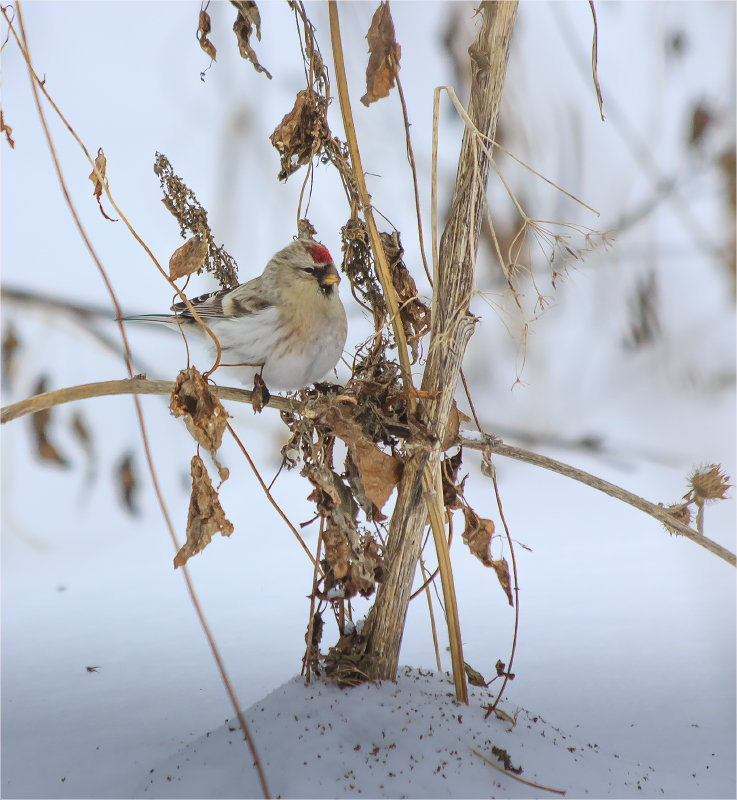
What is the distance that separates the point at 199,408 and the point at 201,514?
0.10m

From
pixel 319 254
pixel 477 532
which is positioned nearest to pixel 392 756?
pixel 477 532

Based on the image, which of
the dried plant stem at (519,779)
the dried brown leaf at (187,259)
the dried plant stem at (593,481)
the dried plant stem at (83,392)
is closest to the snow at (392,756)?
the dried plant stem at (519,779)

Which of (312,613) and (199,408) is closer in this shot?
(199,408)

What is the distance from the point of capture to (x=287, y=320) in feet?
3.03

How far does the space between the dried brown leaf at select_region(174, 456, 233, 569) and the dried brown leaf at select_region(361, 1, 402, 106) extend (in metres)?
0.37

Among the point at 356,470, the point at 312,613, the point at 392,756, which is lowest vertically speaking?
the point at 392,756

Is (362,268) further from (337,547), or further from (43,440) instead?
(43,440)

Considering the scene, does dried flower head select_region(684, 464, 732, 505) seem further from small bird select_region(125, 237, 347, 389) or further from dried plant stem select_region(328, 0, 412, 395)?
small bird select_region(125, 237, 347, 389)

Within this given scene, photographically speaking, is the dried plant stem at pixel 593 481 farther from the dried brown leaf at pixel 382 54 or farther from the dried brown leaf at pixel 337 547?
the dried brown leaf at pixel 382 54

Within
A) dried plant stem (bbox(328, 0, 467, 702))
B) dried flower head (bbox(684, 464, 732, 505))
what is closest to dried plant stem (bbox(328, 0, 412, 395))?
dried plant stem (bbox(328, 0, 467, 702))

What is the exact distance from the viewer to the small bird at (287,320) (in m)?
0.91

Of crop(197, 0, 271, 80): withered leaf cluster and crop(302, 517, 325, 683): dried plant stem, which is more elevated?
crop(197, 0, 271, 80): withered leaf cluster

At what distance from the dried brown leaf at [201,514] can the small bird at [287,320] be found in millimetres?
214

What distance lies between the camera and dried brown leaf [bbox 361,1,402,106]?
0.69 m
